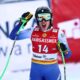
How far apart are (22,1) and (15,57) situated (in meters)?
0.70

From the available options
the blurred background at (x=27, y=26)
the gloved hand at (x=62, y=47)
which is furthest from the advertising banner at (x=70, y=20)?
the gloved hand at (x=62, y=47)

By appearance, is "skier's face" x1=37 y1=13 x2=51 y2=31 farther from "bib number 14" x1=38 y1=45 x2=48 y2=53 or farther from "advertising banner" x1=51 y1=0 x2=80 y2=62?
"advertising banner" x1=51 y1=0 x2=80 y2=62

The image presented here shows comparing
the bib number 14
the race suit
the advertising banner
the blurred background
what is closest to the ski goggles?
the race suit

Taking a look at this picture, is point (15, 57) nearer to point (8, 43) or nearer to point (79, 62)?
point (8, 43)

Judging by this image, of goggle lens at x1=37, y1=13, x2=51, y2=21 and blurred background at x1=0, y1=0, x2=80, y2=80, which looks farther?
→ blurred background at x1=0, y1=0, x2=80, y2=80

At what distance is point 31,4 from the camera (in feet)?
20.1

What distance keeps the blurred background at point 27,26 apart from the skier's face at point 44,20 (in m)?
1.38

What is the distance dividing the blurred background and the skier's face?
1379 millimetres

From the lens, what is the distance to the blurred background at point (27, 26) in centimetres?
602

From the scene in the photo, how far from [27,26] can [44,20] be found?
1.53 m

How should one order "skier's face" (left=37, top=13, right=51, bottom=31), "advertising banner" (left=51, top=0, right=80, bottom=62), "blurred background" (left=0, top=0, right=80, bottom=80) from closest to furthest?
1. "skier's face" (left=37, top=13, right=51, bottom=31)
2. "blurred background" (left=0, top=0, right=80, bottom=80)
3. "advertising banner" (left=51, top=0, right=80, bottom=62)

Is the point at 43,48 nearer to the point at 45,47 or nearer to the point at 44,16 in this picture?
the point at 45,47

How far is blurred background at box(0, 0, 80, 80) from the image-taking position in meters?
6.02

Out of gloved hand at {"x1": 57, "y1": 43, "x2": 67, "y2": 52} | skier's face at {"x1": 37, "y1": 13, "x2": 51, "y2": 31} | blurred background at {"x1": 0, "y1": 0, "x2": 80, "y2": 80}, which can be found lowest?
blurred background at {"x1": 0, "y1": 0, "x2": 80, "y2": 80}
